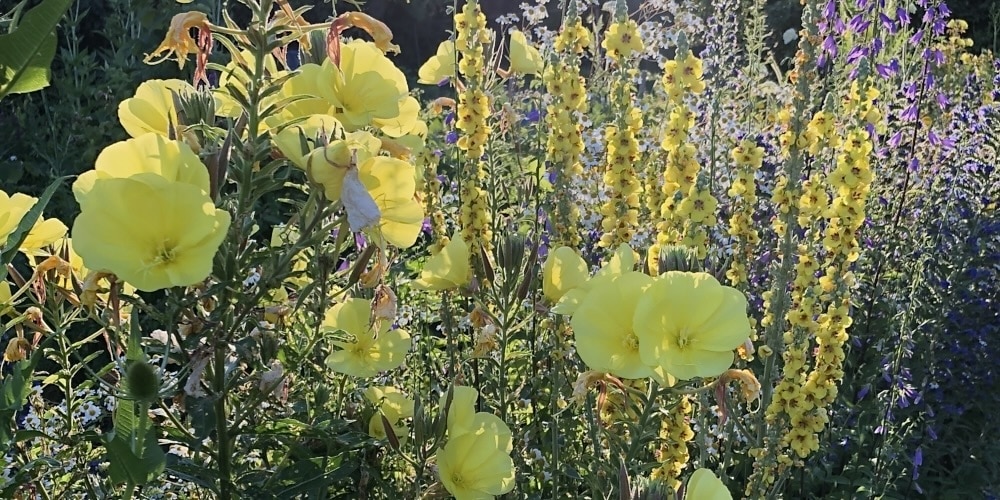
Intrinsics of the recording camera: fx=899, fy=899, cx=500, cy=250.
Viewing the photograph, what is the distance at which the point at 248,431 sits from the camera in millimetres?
1435

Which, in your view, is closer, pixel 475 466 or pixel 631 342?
pixel 631 342

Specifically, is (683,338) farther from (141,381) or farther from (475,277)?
(475,277)

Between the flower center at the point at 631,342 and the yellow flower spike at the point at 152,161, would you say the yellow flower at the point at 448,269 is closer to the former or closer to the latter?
the flower center at the point at 631,342

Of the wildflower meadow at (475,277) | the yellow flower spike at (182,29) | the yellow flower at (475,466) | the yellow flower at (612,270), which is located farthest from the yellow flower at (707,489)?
the yellow flower spike at (182,29)

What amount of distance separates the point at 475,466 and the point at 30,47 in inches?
36.3

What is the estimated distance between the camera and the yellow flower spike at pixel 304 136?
114 centimetres

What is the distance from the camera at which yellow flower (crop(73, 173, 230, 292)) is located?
1.00m

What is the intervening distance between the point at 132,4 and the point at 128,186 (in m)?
4.49

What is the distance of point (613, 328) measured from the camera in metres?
1.21

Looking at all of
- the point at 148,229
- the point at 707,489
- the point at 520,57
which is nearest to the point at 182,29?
the point at 148,229

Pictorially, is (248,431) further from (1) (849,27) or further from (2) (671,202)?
(1) (849,27)

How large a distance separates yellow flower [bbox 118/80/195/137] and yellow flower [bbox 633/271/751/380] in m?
0.70

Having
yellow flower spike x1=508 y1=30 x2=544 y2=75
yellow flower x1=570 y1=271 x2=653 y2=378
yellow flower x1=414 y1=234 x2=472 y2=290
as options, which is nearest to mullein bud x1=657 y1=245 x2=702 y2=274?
yellow flower x1=570 y1=271 x2=653 y2=378

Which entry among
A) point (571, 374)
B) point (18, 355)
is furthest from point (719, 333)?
point (571, 374)
